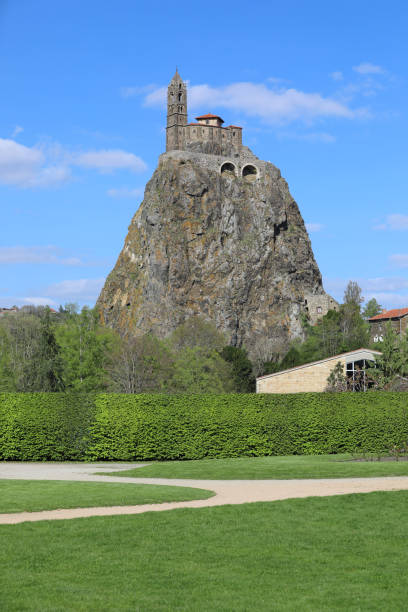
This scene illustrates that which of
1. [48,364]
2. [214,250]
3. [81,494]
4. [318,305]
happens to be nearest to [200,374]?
[48,364]

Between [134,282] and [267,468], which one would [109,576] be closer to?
[267,468]

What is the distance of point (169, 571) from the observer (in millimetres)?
10570

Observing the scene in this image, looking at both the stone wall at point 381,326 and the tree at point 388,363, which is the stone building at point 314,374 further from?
the stone wall at point 381,326

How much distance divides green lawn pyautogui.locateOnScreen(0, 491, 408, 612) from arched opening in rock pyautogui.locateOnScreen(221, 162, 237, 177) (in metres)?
139

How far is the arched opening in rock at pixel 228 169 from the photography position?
15090 cm

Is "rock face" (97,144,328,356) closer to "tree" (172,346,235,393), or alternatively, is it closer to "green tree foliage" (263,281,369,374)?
"green tree foliage" (263,281,369,374)

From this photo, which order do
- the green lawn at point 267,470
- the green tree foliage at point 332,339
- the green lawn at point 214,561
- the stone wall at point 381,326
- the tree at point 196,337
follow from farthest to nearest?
the stone wall at point 381,326 < the green tree foliage at point 332,339 < the tree at point 196,337 < the green lawn at point 267,470 < the green lawn at point 214,561

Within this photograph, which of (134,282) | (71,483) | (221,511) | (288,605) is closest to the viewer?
(288,605)

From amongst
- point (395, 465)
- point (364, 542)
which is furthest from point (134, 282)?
point (364, 542)

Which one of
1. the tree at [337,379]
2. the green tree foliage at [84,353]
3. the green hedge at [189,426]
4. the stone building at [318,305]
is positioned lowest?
the green hedge at [189,426]

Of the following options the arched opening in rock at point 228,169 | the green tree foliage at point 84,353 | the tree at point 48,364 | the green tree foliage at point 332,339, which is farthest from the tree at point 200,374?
the arched opening in rock at point 228,169

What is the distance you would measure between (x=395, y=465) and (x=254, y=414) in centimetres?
922

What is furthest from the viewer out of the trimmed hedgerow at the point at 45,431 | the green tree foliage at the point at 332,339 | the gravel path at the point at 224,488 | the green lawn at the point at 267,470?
the green tree foliage at the point at 332,339

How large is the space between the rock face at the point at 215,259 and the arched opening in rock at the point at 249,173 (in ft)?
2.67
